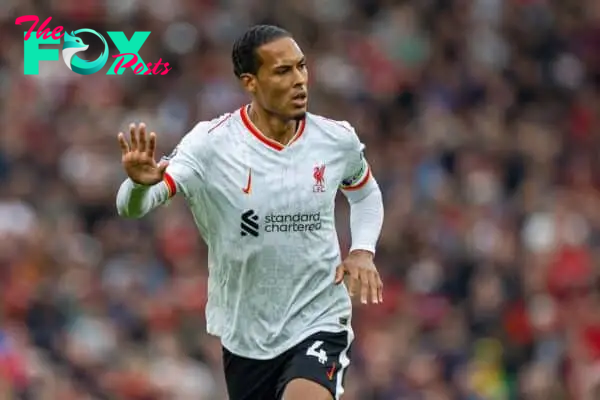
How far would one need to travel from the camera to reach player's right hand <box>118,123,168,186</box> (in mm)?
8125

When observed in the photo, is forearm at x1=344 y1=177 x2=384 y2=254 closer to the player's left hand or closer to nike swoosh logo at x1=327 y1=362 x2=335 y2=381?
the player's left hand

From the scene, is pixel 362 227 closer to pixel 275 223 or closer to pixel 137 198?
pixel 275 223

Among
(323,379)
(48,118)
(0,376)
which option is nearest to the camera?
(323,379)

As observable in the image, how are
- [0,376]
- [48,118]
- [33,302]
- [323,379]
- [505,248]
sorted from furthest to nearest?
[48,118]
[505,248]
[33,302]
[0,376]
[323,379]

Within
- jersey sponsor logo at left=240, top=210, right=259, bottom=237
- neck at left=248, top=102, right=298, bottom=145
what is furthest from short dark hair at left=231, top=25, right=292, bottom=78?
jersey sponsor logo at left=240, top=210, right=259, bottom=237

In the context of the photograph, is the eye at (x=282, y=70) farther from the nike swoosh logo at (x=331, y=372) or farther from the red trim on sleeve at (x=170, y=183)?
the nike swoosh logo at (x=331, y=372)

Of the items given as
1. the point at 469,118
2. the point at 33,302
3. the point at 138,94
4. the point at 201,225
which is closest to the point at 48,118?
the point at 138,94

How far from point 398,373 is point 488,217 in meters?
2.87

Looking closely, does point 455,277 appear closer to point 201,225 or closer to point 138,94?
point 138,94

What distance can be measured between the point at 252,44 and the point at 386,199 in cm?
839

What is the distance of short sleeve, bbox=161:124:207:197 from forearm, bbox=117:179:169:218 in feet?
0.41

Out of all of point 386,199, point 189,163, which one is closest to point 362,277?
point 189,163

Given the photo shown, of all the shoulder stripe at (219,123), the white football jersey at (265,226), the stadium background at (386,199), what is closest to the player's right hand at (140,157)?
the white football jersey at (265,226)

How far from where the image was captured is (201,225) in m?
8.99
